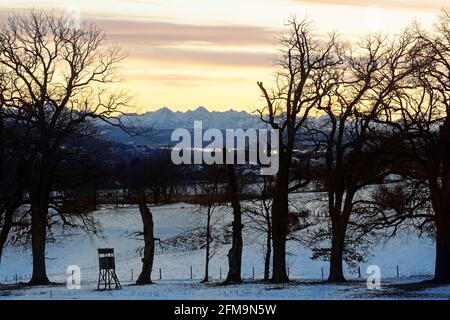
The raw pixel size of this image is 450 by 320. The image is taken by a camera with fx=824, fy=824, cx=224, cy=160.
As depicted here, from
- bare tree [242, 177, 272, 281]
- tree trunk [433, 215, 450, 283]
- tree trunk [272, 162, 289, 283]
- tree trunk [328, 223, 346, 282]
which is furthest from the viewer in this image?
bare tree [242, 177, 272, 281]

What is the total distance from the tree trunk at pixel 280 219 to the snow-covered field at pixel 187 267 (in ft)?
4.01

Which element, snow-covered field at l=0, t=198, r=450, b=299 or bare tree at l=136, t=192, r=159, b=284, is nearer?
snow-covered field at l=0, t=198, r=450, b=299

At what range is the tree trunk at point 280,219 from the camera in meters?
40.0

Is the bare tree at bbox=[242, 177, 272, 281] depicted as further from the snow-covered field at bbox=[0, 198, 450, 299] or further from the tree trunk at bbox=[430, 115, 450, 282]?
the tree trunk at bbox=[430, 115, 450, 282]

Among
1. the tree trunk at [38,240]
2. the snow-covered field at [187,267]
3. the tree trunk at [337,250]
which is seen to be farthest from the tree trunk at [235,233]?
the tree trunk at [38,240]

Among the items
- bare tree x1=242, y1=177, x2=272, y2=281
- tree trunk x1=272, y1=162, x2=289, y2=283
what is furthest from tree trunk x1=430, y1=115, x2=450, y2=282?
bare tree x1=242, y1=177, x2=272, y2=281

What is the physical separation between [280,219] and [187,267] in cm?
2579

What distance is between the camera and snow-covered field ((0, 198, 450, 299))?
110ft

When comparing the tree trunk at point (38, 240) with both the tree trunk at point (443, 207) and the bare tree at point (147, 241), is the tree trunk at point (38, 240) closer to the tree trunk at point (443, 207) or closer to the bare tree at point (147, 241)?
the bare tree at point (147, 241)

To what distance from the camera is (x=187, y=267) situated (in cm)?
6500

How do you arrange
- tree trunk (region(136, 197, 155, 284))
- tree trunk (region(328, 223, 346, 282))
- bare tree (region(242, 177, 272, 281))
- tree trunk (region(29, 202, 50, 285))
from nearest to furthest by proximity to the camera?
1. tree trunk (region(328, 223, 346, 282))
2. tree trunk (region(29, 202, 50, 285))
3. tree trunk (region(136, 197, 155, 284))
4. bare tree (region(242, 177, 272, 281))

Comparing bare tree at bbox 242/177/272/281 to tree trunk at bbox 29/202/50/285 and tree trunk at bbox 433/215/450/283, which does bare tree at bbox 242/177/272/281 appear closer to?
tree trunk at bbox 433/215/450/283

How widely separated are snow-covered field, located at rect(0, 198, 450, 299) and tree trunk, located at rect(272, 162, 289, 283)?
122 cm

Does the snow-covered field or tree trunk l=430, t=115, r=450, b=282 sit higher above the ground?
tree trunk l=430, t=115, r=450, b=282
